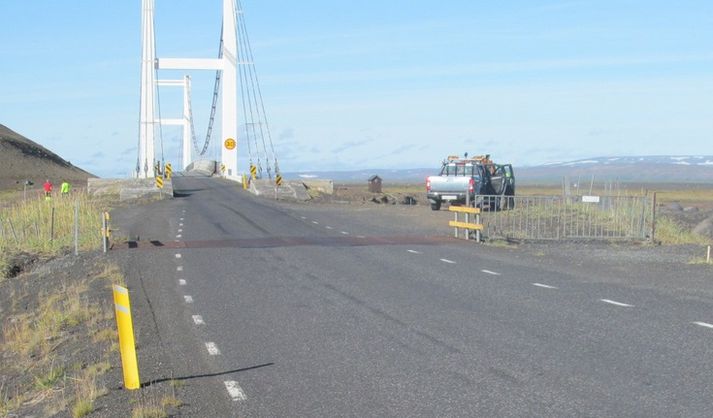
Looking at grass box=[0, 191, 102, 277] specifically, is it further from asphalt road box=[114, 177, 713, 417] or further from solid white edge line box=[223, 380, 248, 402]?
solid white edge line box=[223, 380, 248, 402]

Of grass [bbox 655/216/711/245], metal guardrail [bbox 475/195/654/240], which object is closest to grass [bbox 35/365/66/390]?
metal guardrail [bbox 475/195/654/240]

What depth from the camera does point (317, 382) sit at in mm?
8211

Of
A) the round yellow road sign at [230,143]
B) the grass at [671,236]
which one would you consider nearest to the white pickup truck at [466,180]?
the grass at [671,236]

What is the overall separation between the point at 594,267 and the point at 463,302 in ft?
20.4

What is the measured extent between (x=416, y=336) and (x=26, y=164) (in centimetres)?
10422

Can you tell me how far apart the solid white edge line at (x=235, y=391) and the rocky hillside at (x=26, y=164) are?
79.8 meters

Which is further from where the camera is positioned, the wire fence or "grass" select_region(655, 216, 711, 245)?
"grass" select_region(655, 216, 711, 245)

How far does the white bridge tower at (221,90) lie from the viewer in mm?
62781

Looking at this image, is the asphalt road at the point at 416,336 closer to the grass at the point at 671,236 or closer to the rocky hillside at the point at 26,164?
the grass at the point at 671,236

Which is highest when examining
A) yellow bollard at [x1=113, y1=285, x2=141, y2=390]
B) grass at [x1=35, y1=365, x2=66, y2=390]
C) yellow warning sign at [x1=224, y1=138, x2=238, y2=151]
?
yellow warning sign at [x1=224, y1=138, x2=238, y2=151]

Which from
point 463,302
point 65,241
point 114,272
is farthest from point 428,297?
point 65,241

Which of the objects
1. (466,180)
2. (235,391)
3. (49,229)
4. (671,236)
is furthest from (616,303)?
(466,180)

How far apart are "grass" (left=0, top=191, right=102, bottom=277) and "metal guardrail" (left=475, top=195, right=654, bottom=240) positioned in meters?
10.7

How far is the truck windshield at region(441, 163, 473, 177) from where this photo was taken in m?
38.3
